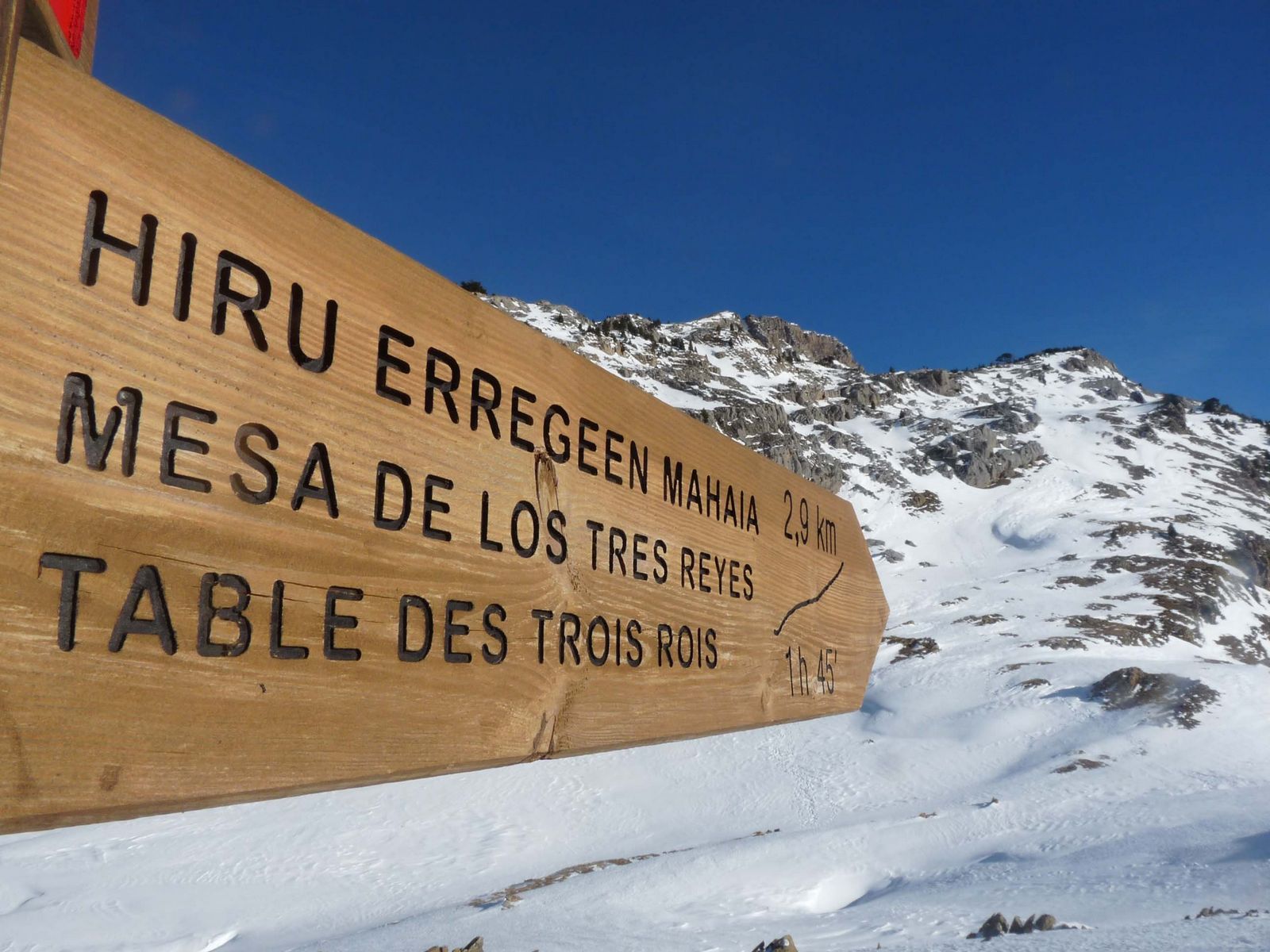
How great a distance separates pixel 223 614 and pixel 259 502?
4.5 inches

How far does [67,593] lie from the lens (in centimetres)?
74

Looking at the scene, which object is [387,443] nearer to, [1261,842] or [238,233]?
[238,233]

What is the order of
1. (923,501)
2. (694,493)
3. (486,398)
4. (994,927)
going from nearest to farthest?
1. (486,398)
2. (694,493)
3. (994,927)
4. (923,501)

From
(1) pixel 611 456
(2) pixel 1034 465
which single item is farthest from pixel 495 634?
(2) pixel 1034 465

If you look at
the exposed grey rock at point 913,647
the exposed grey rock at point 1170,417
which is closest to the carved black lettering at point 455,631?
the exposed grey rock at point 913,647

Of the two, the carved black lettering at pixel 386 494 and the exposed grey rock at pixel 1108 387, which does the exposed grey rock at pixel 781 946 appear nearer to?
the carved black lettering at pixel 386 494

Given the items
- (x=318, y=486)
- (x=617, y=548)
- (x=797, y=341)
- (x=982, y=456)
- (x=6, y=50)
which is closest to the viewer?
(x=6, y=50)

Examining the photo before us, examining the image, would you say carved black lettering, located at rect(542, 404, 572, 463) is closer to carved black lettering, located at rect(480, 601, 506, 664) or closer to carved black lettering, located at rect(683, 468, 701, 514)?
carved black lettering, located at rect(480, 601, 506, 664)

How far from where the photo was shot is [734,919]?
58.3 ft

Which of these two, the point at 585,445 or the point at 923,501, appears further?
the point at 923,501

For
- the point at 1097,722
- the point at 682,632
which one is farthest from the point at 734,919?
the point at 682,632

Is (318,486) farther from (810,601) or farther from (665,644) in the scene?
(810,601)

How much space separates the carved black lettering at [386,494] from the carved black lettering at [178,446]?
0.21 m

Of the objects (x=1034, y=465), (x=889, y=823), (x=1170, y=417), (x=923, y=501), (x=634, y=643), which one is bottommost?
(x=889, y=823)
